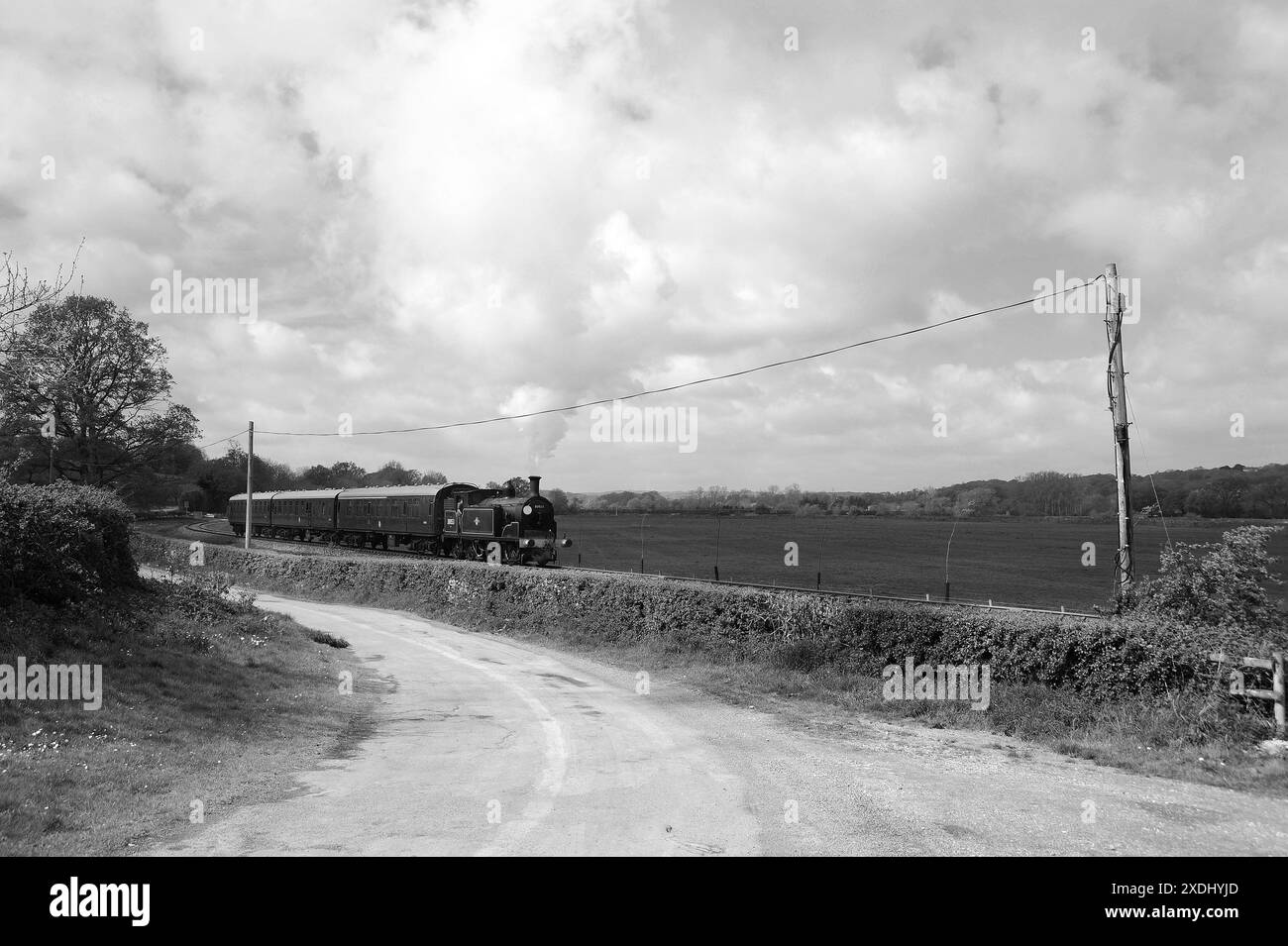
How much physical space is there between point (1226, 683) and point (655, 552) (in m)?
72.4

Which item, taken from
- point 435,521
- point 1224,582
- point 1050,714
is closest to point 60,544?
point 1050,714

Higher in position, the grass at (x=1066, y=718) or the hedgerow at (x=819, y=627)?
the hedgerow at (x=819, y=627)

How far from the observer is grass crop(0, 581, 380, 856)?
7.20 m

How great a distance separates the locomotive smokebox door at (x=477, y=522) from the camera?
122ft

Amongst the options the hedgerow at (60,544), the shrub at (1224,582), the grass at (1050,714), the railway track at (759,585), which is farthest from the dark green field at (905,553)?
the hedgerow at (60,544)

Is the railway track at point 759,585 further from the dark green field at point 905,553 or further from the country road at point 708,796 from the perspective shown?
the dark green field at point 905,553

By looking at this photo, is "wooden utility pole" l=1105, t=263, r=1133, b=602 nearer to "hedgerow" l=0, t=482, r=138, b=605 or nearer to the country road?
the country road

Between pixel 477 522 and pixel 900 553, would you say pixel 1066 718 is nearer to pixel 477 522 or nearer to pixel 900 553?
pixel 477 522

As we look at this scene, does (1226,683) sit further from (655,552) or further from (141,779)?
(655,552)

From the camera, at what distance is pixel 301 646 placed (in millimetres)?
19047

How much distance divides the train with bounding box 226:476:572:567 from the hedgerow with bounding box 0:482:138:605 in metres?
18.6

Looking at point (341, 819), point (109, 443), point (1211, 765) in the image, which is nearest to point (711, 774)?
point (341, 819)

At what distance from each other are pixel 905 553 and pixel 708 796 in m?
84.7

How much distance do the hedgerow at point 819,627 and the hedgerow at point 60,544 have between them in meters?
11.2
